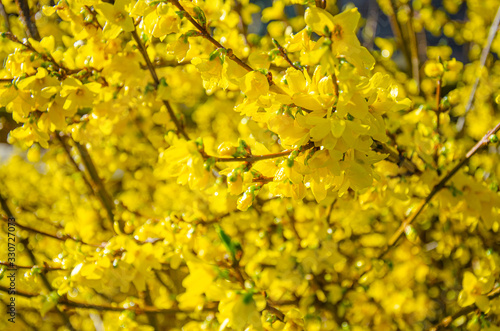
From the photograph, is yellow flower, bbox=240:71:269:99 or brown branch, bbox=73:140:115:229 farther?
brown branch, bbox=73:140:115:229

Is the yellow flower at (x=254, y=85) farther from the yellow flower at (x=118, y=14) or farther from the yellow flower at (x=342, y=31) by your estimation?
the yellow flower at (x=118, y=14)

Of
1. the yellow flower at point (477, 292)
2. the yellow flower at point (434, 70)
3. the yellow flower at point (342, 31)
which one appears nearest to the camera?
the yellow flower at point (342, 31)

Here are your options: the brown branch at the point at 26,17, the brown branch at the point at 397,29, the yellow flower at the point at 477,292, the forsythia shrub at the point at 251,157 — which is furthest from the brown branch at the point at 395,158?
the brown branch at the point at 397,29

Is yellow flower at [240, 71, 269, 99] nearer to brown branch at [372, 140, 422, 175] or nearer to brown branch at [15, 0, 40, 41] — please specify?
brown branch at [372, 140, 422, 175]

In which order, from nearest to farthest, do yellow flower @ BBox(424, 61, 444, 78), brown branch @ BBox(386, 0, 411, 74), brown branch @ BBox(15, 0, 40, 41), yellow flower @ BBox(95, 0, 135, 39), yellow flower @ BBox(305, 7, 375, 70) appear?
1. yellow flower @ BBox(305, 7, 375, 70)
2. yellow flower @ BBox(95, 0, 135, 39)
3. yellow flower @ BBox(424, 61, 444, 78)
4. brown branch @ BBox(15, 0, 40, 41)
5. brown branch @ BBox(386, 0, 411, 74)

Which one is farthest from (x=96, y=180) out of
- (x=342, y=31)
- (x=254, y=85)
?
(x=342, y=31)

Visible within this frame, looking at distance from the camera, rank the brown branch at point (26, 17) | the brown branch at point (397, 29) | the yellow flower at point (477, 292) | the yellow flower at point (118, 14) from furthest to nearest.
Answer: the brown branch at point (397, 29) < the brown branch at point (26, 17) < the yellow flower at point (477, 292) < the yellow flower at point (118, 14)

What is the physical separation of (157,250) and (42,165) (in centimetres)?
297

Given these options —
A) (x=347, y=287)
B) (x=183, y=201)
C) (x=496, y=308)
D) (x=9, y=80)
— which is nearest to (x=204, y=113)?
(x=183, y=201)

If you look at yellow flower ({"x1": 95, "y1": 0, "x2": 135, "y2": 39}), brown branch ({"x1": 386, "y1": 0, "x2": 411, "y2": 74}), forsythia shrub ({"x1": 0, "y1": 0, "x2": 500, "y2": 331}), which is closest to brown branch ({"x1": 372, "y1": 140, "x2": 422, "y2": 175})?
forsythia shrub ({"x1": 0, "y1": 0, "x2": 500, "y2": 331})

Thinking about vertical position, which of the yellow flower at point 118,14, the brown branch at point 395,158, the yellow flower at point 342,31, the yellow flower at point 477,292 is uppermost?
the yellow flower at point 342,31

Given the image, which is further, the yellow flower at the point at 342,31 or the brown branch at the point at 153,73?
the brown branch at the point at 153,73

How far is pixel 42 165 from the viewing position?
3.86 m

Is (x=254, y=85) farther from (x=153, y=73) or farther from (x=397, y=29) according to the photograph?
(x=397, y=29)
